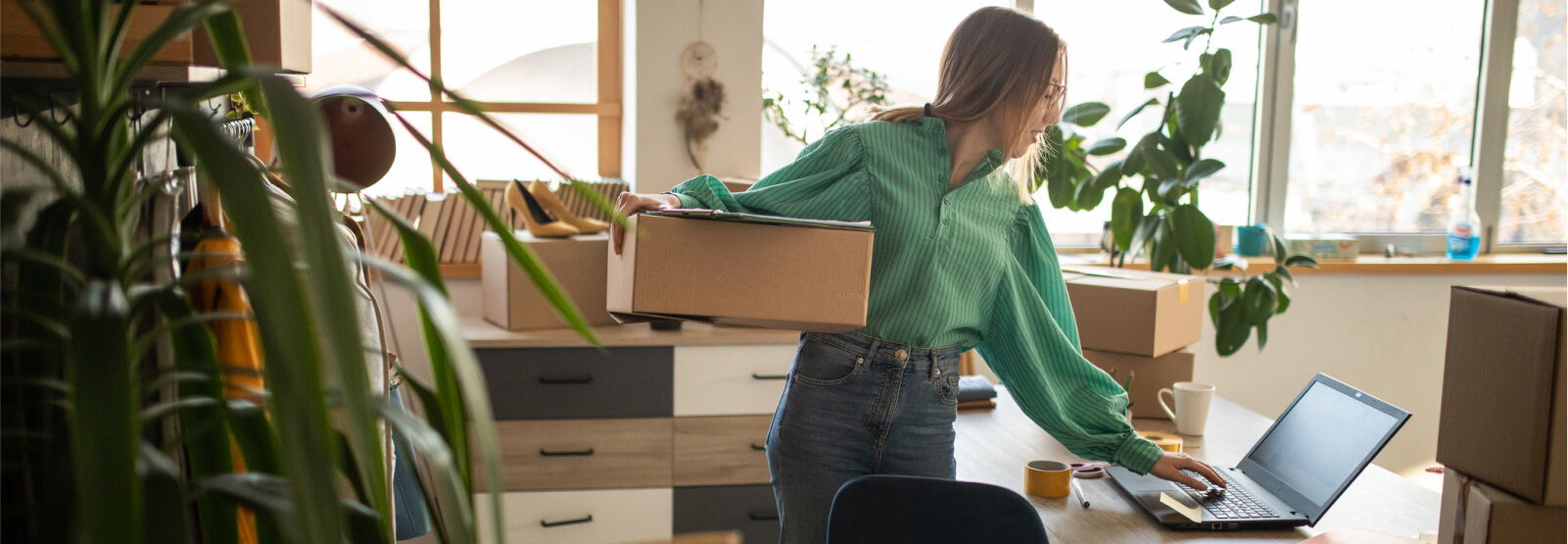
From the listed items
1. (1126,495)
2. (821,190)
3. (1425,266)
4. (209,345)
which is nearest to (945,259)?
(821,190)

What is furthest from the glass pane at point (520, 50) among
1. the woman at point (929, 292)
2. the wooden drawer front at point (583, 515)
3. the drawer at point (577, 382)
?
the woman at point (929, 292)

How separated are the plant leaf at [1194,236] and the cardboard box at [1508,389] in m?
1.62

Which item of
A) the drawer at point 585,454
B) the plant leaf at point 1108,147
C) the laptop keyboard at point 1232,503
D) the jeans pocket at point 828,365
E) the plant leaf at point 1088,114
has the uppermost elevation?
the plant leaf at point 1088,114

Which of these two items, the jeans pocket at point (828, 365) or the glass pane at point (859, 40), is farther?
the glass pane at point (859, 40)

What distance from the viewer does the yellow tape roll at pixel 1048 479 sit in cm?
144

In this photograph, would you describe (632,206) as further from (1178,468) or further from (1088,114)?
(1088,114)

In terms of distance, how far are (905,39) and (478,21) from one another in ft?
4.59

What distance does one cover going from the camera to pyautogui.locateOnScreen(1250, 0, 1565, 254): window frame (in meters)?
3.53

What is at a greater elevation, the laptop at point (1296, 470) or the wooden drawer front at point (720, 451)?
the laptop at point (1296, 470)

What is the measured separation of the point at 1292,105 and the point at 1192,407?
2.19 metres

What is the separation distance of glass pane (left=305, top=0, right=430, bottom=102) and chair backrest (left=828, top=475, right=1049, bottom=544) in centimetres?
225

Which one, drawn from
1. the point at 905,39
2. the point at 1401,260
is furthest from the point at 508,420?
the point at 1401,260

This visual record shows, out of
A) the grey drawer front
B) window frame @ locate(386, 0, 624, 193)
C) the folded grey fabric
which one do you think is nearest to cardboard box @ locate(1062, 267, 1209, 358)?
the folded grey fabric

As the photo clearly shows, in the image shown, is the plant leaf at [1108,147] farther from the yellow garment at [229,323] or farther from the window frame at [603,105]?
the yellow garment at [229,323]
